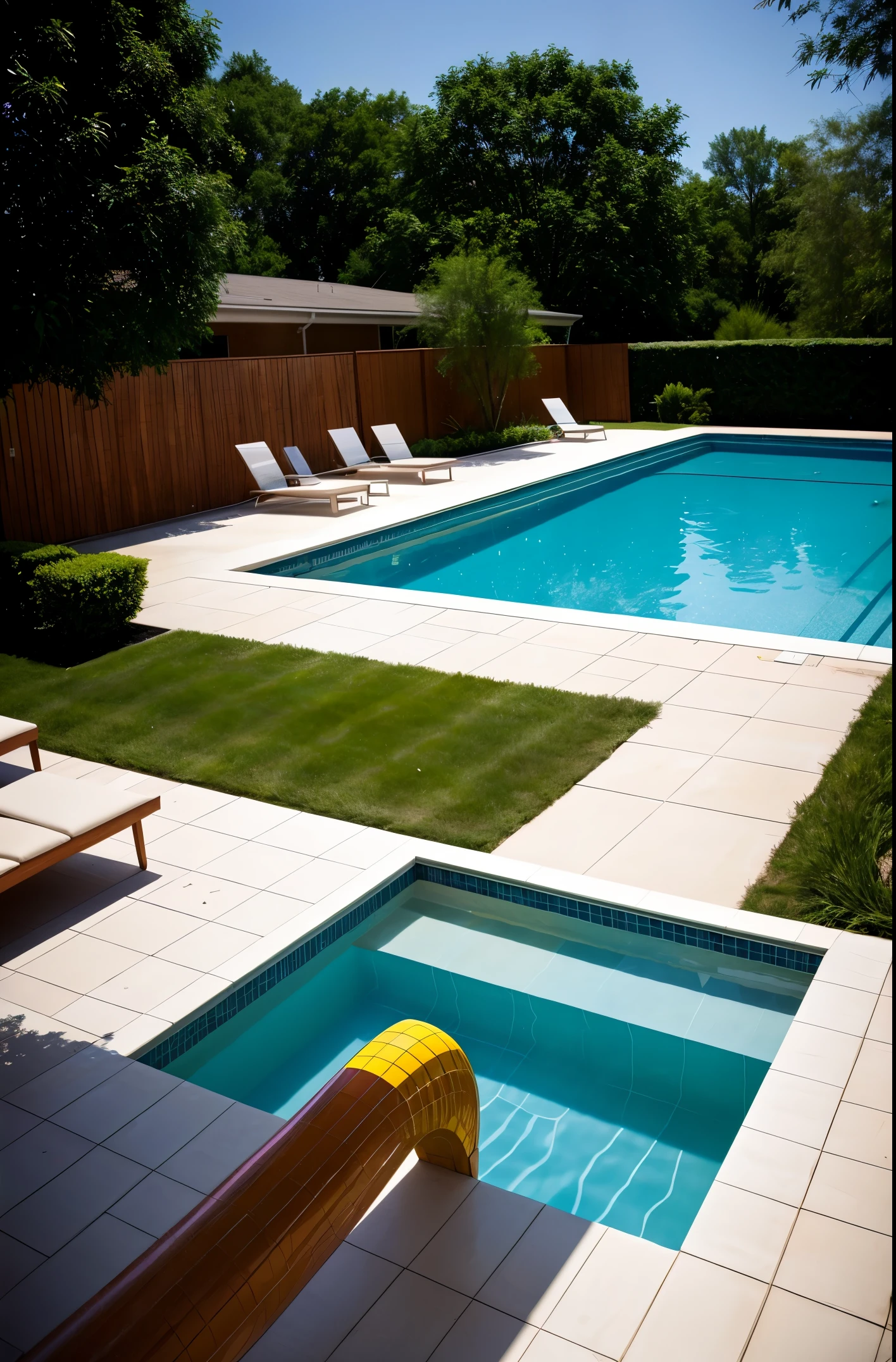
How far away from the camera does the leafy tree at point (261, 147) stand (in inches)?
1495

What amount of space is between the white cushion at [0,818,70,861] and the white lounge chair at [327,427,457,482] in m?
11.7

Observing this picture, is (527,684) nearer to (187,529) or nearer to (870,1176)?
(870,1176)

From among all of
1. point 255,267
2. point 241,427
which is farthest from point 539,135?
point 241,427

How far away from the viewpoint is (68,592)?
7945 millimetres

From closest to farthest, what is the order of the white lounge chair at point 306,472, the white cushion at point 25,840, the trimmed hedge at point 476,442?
the white cushion at point 25,840
the white lounge chair at point 306,472
the trimmed hedge at point 476,442

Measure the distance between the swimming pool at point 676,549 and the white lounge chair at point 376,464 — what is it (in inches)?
63.5

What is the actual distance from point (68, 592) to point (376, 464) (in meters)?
8.78

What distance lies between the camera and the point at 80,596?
8.00 meters

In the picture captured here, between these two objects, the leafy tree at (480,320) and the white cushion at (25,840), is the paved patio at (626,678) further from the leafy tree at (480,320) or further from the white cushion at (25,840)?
the leafy tree at (480,320)

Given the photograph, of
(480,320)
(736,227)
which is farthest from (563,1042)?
(736,227)

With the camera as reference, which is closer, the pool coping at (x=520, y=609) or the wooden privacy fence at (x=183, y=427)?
the pool coping at (x=520, y=609)

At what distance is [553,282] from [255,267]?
11.2 m

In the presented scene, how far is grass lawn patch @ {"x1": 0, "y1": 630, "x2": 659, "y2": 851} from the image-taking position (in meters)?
5.52

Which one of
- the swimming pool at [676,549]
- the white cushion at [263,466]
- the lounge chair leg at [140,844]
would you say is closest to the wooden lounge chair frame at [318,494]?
the white cushion at [263,466]
